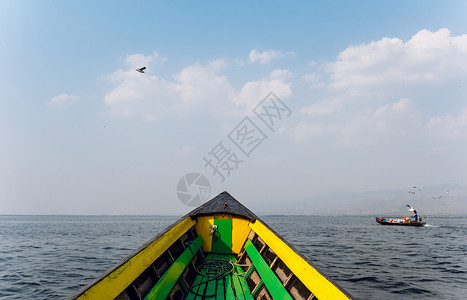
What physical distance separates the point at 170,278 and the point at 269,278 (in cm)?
155

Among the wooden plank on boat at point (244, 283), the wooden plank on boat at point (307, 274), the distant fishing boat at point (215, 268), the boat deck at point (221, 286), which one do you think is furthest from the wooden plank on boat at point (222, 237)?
the wooden plank on boat at point (307, 274)

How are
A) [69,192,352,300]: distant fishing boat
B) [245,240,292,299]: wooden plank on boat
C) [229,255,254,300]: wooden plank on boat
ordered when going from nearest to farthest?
[69,192,352,300]: distant fishing boat, [245,240,292,299]: wooden plank on boat, [229,255,254,300]: wooden plank on boat

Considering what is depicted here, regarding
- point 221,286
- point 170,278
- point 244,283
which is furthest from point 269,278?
point 170,278

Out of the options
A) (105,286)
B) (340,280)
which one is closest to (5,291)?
(105,286)

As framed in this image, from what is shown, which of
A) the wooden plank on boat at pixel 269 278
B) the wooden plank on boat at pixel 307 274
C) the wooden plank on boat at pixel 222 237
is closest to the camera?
the wooden plank on boat at pixel 307 274

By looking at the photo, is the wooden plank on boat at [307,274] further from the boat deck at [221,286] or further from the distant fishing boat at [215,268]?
the boat deck at [221,286]

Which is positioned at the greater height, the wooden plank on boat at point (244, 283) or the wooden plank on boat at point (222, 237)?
the wooden plank on boat at point (222, 237)

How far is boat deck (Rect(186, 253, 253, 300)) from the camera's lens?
456cm

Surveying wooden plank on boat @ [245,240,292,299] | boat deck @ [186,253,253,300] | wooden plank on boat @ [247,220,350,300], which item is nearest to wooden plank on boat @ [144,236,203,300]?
boat deck @ [186,253,253,300]

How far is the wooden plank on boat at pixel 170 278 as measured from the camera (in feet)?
11.8

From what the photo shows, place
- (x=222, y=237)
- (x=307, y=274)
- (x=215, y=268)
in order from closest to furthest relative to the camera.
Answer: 1. (x=307, y=274)
2. (x=215, y=268)
3. (x=222, y=237)

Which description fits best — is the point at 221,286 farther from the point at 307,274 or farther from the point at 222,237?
the point at 222,237

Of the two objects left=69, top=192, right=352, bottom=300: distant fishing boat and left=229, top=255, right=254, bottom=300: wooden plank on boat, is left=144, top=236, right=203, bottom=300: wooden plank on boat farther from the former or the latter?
left=229, top=255, right=254, bottom=300: wooden plank on boat

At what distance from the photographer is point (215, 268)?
224 inches
